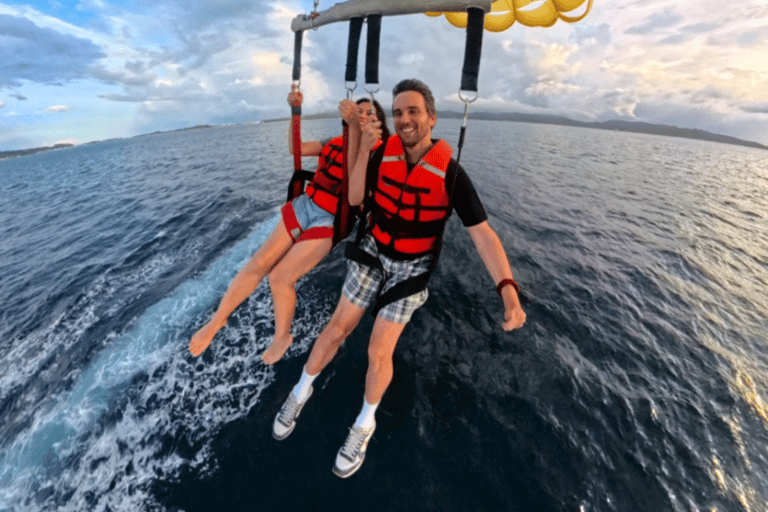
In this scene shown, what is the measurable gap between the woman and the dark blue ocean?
3.08 feet

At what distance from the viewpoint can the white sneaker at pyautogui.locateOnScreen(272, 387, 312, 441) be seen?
3227 mm

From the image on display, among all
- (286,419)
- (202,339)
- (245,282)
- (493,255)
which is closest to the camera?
(493,255)

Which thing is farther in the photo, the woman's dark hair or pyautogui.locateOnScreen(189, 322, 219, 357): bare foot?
the woman's dark hair

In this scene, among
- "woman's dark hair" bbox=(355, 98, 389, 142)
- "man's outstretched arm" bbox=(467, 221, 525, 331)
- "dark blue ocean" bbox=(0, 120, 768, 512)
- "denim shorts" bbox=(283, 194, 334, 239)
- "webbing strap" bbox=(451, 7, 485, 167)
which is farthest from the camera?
"denim shorts" bbox=(283, 194, 334, 239)

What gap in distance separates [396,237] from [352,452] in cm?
233

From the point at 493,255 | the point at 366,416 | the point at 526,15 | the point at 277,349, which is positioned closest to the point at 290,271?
the point at 277,349

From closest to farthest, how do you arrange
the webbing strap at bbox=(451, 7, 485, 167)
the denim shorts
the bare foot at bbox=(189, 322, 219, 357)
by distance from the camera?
the webbing strap at bbox=(451, 7, 485, 167)
the bare foot at bbox=(189, 322, 219, 357)
the denim shorts

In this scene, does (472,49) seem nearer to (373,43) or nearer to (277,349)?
(373,43)

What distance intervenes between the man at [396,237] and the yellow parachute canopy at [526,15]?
103 inches

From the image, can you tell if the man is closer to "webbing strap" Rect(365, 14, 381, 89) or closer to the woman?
"webbing strap" Rect(365, 14, 381, 89)

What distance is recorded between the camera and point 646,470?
2.99 meters

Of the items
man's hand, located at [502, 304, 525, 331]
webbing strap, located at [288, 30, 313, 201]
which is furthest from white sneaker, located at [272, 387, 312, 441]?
webbing strap, located at [288, 30, 313, 201]

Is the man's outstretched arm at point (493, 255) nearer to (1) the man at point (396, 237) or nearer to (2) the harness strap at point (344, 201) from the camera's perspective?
(1) the man at point (396, 237)

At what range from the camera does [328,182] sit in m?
3.87
